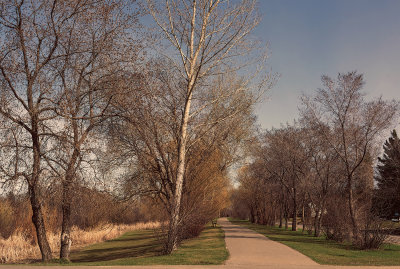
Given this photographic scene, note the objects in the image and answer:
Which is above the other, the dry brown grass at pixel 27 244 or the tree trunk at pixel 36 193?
the tree trunk at pixel 36 193

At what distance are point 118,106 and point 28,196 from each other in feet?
14.9

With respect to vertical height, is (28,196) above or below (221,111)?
below

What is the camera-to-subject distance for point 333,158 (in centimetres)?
2766

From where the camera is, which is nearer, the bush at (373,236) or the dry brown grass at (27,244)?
the dry brown grass at (27,244)

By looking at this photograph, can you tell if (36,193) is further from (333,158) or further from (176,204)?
(333,158)

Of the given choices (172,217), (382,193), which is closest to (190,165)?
(172,217)

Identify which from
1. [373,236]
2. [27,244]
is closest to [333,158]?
[373,236]

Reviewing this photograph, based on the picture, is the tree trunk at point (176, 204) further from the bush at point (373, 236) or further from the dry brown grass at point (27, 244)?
the bush at point (373, 236)

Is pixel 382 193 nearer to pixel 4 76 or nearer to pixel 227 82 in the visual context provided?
pixel 227 82

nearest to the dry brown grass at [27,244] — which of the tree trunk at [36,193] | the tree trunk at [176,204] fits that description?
the tree trunk at [36,193]

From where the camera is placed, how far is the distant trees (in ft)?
68.8

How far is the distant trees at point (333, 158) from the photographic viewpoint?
68.8ft

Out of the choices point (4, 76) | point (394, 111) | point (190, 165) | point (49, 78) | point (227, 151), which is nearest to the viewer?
point (4, 76)

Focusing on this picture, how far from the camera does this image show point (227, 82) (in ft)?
64.2
